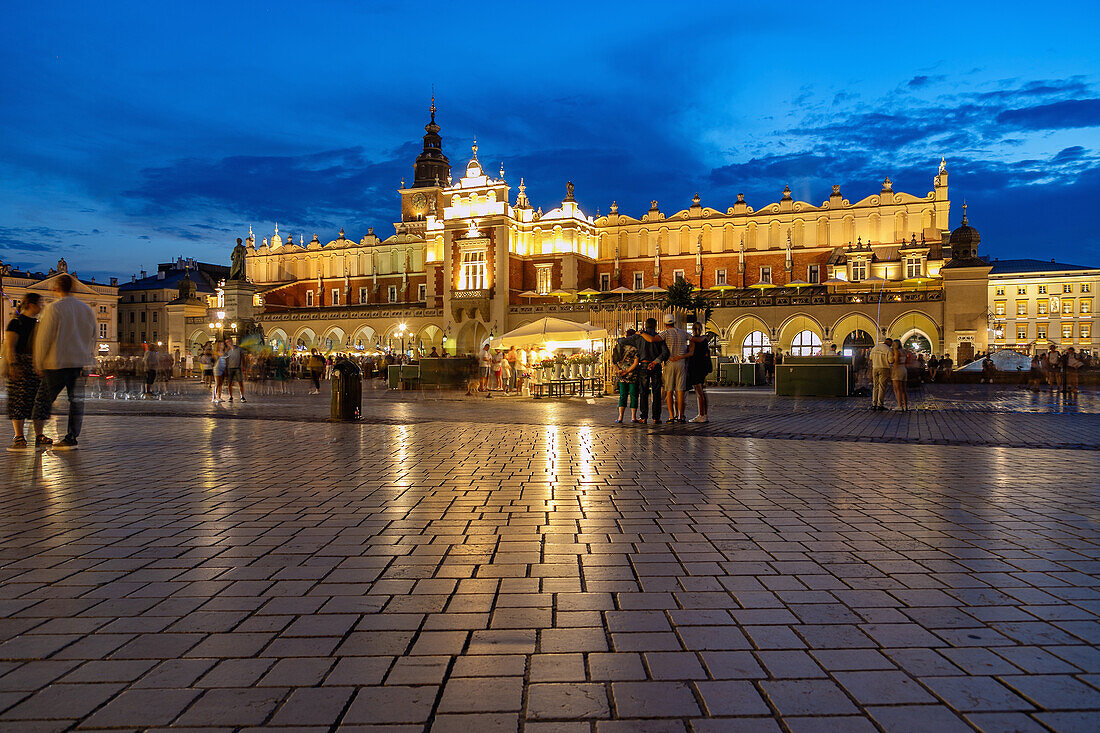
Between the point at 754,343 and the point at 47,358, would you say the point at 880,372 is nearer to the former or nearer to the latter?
the point at 47,358

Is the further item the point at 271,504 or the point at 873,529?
the point at 271,504

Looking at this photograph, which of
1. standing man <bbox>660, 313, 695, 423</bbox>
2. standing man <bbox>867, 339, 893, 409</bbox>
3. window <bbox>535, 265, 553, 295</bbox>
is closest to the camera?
standing man <bbox>660, 313, 695, 423</bbox>

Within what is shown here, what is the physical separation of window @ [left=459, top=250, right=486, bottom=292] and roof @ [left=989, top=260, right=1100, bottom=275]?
142 feet

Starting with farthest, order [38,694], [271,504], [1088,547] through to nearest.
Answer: [271,504] < [1088,547] < [38,694]

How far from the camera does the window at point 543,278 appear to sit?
182 ft

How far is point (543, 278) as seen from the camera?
2200 inches

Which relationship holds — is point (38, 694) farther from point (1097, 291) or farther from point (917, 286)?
point (1097, 291)

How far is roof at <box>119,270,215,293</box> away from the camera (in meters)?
81.4

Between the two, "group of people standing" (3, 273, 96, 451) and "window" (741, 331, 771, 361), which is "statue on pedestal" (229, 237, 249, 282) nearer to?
"window" (741, 331, 771, 361)

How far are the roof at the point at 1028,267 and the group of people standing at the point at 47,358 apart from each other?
72.1m

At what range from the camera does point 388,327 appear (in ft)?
187

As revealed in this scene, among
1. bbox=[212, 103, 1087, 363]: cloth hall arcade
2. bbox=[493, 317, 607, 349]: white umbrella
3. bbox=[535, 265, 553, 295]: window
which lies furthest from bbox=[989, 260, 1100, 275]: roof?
bbox=[493, 317, 607, 349]: white umbrella

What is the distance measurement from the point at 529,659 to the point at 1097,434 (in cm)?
1040

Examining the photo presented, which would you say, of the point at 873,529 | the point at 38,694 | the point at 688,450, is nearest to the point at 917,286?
the point at 688,450
